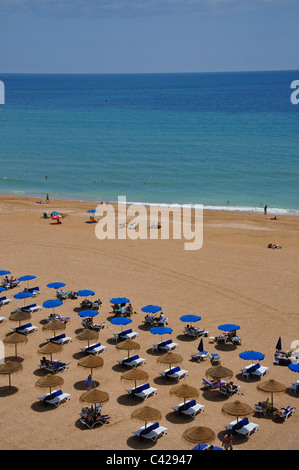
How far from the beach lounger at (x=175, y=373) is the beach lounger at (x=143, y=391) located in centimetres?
99

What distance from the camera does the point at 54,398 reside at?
1684cm

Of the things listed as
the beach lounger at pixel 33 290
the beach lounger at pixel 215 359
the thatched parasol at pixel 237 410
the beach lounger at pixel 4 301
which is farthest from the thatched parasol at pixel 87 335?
the thatched parasol at pixel 237 410

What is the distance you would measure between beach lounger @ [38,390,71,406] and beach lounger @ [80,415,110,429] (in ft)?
4.06

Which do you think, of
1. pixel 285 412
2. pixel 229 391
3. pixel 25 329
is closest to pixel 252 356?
pixel 229 391

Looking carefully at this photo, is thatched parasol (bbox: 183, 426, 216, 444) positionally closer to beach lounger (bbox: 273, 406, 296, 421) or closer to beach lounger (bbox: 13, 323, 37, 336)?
beach lounger (bbox: 273, 406, 296, 421)

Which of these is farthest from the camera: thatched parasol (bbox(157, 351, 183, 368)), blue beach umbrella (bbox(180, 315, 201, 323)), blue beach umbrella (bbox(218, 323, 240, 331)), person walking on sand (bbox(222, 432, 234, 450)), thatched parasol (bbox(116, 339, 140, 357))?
blue beach umbrella (bbox(180, 315, 201, 323))

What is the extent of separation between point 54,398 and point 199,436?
4.99 m

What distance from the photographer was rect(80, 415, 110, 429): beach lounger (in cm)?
1567

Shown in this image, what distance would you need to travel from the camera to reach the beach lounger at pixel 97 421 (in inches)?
617

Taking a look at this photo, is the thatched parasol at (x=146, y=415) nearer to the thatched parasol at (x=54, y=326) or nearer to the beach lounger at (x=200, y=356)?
the beach lounger at (x=200, y=356)

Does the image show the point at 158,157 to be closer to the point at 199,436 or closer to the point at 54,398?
the point at 54,398

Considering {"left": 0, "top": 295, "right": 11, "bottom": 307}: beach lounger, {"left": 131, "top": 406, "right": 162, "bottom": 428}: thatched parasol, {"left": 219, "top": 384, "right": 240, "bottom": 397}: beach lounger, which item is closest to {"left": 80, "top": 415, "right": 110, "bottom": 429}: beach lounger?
{"left": 131, "top": 406, "right": 162, "bottom": 428}: thatched parasol
